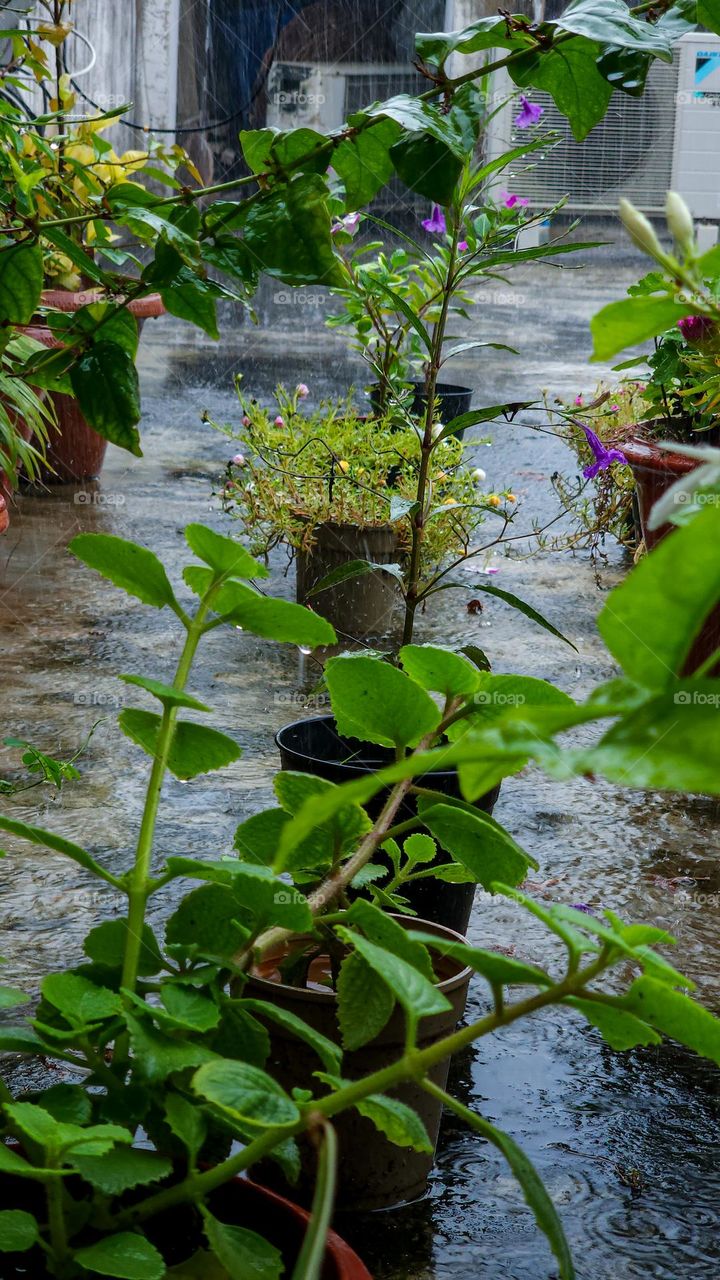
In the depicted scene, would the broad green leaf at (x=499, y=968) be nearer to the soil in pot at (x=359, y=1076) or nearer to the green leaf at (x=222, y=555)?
the green leaf at (x=222, y=555)

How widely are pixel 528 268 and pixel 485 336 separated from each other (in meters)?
5.19

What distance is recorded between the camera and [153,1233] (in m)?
0.93

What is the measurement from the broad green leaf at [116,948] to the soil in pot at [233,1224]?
0.18 m

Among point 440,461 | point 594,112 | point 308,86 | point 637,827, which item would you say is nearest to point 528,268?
point 308,86

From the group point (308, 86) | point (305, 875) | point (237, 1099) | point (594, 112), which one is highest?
point (308, 86)

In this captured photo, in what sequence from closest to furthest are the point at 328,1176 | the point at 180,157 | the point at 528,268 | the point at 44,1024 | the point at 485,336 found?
the point at 328,1176
the point at 44,1024
the point at 180,157
the point at 485,336
the point at 528,268

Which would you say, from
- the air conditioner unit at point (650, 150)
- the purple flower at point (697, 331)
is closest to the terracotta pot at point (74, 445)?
the purple flower at point (697, 331)

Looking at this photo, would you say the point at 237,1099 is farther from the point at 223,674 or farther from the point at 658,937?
the point at 223,674

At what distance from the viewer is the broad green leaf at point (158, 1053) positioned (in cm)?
80

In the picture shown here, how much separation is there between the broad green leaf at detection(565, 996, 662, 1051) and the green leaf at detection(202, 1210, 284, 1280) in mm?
251

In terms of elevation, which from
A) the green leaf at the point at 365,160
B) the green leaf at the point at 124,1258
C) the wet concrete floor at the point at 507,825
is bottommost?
the wet concrete floor at the point at 507,825

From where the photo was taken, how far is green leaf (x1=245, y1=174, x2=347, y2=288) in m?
0.90

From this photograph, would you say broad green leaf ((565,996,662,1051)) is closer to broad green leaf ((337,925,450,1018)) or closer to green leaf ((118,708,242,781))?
broad green leaf ((337,925,450,1018))

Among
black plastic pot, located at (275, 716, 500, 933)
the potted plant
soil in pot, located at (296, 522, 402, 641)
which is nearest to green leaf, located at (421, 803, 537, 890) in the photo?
the potted plant
